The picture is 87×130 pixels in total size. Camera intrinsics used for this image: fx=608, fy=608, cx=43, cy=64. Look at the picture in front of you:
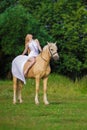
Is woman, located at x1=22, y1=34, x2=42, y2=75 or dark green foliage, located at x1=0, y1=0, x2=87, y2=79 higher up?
woman, located at x1=22, y1=34, x2=42, y2=75

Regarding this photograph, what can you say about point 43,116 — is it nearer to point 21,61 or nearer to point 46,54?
point 46,54

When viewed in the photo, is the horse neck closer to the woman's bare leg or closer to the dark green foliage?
the woman's bare leg

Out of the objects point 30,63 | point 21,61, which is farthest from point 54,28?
point 30,63

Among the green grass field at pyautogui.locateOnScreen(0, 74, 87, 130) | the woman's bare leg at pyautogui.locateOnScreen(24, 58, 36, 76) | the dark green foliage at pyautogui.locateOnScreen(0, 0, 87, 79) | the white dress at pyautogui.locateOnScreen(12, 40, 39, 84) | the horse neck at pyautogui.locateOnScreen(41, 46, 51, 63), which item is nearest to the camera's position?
the green grass field at pyautogui.locateOnScreen(0, 74, 87, 130)

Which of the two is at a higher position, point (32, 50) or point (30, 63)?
point (32, 50)

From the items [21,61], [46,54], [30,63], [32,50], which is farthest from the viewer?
[32,50]

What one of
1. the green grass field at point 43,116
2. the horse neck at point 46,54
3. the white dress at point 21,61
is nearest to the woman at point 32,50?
the white dress at point 21,61

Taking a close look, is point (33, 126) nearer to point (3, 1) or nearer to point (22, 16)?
point (22, 16)

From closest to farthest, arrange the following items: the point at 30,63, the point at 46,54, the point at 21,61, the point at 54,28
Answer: the point at 46,54
the point at 30,63
the point at 21,61
the point at 54,28

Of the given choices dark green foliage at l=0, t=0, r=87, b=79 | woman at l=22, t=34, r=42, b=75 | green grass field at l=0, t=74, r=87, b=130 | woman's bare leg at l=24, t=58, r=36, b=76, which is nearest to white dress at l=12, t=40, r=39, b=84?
woman at l=22, t=34, r=42, b=75

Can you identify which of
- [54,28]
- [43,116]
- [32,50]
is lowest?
[54,28]

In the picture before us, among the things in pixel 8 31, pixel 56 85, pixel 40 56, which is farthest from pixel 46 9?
pixel 40 56

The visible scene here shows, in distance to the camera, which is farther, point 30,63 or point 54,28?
point 54,28

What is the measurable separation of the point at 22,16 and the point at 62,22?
3.51 m
